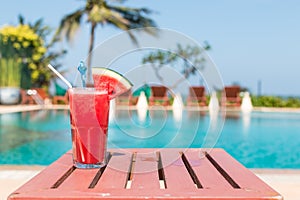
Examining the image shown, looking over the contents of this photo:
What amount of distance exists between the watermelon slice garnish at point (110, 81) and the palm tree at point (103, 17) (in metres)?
Answer: 16.3

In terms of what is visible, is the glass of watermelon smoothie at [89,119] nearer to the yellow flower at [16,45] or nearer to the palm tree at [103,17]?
the palm tree at [103,17]

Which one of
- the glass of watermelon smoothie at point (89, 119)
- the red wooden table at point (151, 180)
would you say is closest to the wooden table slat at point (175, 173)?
the red wooden table at point (151, 180)

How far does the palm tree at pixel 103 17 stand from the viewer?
58.4ft

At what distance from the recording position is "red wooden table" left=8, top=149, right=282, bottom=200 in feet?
3.83

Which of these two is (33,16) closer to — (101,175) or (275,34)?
(275,34)

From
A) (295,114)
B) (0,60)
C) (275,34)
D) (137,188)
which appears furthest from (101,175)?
(275,34)

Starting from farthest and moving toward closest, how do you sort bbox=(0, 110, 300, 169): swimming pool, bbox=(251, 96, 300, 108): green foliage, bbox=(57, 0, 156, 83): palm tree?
1. bbox=(57, 0, 156, 83): palm tree
2. bbox=(251, 96, 300, 108): green foliage
3. bbox=(0, 110, 300, 169): swimming pool

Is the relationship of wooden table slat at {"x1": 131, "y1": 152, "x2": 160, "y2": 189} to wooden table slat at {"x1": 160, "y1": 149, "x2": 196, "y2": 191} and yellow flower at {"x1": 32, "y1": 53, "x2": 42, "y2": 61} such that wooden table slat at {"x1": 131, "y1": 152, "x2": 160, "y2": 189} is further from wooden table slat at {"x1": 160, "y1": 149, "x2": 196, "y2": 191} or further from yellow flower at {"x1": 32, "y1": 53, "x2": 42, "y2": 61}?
yellow flower at {"x1": 32, "y1": 53, "x2": 42, "y2": 61}

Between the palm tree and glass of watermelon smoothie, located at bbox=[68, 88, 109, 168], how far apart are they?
16.4 m

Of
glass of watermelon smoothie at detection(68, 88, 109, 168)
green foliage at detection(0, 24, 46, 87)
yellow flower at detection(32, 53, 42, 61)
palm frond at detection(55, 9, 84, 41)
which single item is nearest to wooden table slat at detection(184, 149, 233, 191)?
glass of watermelon smoothie at detection(68, 88, 109, 168)

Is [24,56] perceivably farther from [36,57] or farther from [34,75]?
[34,75]

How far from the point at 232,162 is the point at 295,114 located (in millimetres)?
13337

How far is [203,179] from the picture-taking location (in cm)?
140

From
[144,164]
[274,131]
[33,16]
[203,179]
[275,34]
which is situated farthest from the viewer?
[275,34]
